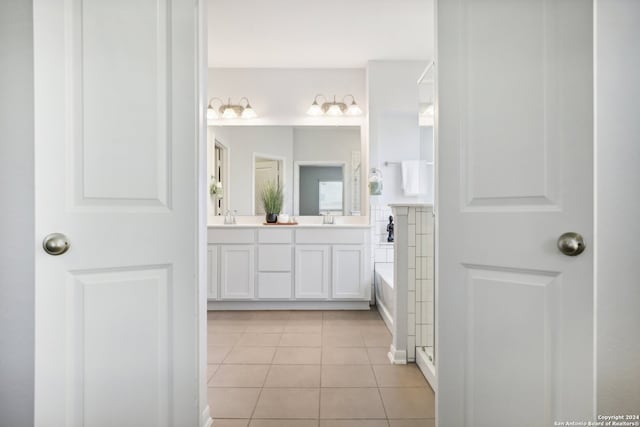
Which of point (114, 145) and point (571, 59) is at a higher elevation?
point (571, 59)

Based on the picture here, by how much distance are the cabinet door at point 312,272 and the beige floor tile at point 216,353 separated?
106 cm

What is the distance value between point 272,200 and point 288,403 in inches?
90.8

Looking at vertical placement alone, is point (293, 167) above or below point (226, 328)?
above

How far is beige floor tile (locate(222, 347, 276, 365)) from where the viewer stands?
87.0 inches

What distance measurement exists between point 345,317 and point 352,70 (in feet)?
8.84

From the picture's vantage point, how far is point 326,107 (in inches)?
145

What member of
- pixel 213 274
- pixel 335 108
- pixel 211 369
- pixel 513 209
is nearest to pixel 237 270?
pixel 213 274

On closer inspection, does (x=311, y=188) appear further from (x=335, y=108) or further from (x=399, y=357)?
(x=399, y=357)

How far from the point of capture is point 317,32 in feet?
9.78

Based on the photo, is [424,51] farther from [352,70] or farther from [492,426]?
[492,426]

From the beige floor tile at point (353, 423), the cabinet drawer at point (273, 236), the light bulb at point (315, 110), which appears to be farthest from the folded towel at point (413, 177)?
the beige floor tile at point (353, 423)

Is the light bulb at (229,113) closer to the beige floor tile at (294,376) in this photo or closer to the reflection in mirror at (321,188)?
the reflection in mirror at (321,188)

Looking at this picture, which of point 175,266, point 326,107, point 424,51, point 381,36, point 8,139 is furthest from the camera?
point 326,107

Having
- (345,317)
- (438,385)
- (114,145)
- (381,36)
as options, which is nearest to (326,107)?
(381,36)
